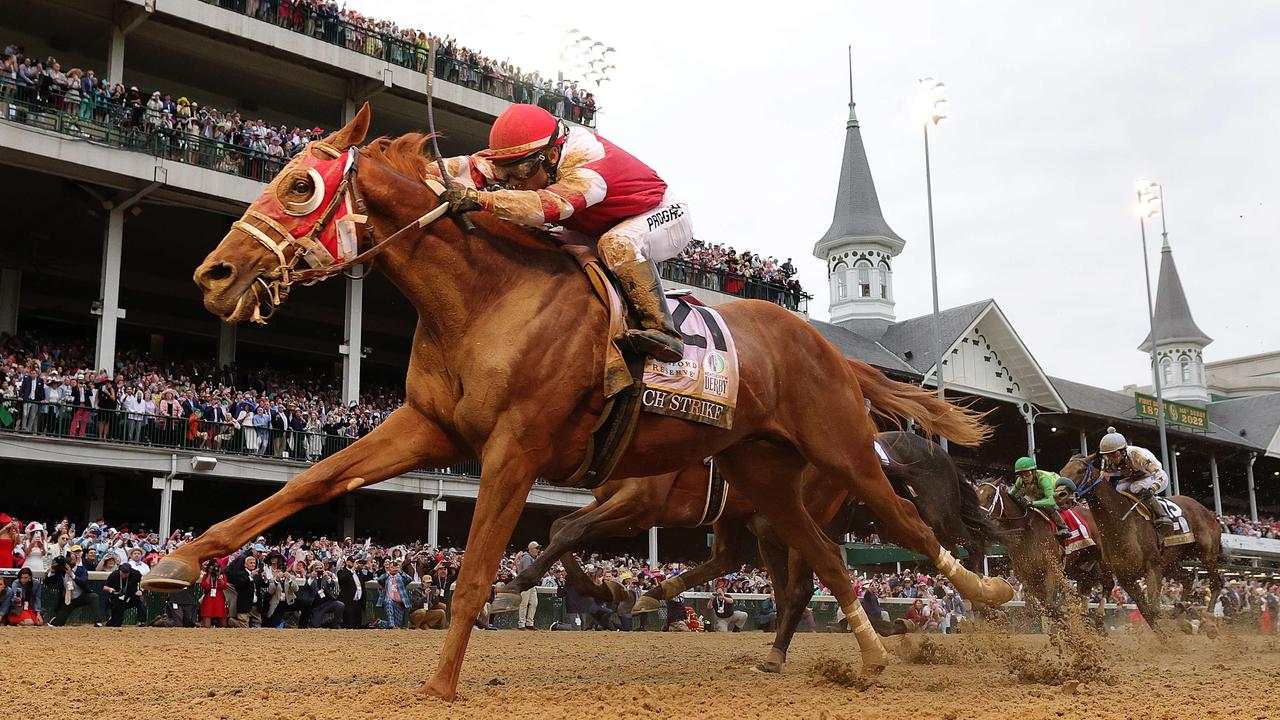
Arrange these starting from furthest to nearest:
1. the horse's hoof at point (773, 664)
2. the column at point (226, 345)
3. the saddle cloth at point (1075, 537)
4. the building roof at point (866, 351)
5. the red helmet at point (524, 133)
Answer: the building roof at point (866, 351) → the column at point (226, 345) → the saddle cloth at point (1075, 537) → the horse's hoof at point (773, 664) → the red helmet at point (524, 133)

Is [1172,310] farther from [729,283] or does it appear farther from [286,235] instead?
[286,235]

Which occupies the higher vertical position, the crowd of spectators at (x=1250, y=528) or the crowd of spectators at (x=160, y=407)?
the crowd of spectators at (x=160, y=407)

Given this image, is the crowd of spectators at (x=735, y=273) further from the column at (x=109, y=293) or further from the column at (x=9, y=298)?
the column at (x=9, y=298)

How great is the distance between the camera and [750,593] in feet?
72.4

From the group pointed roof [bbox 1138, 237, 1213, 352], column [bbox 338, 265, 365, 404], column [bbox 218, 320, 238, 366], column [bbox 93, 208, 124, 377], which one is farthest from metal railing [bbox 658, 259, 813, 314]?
pointed roof [bbox 1138, 237, 1213, 352]

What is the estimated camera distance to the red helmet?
5977mm

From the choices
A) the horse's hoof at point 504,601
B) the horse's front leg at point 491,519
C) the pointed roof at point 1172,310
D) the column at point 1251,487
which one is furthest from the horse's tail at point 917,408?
the pointed roof at point 1172,310

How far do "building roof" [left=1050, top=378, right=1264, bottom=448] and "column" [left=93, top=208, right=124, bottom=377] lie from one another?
A: 34.5 meters

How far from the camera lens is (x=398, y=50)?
89.6 feet

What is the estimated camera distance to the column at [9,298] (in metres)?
25.6

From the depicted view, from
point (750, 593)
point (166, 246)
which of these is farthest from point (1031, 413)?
point (166, 246)

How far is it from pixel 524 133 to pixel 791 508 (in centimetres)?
302

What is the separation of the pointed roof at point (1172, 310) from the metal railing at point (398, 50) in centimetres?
5645

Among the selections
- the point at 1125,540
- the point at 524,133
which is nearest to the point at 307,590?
the point at 1125,540
